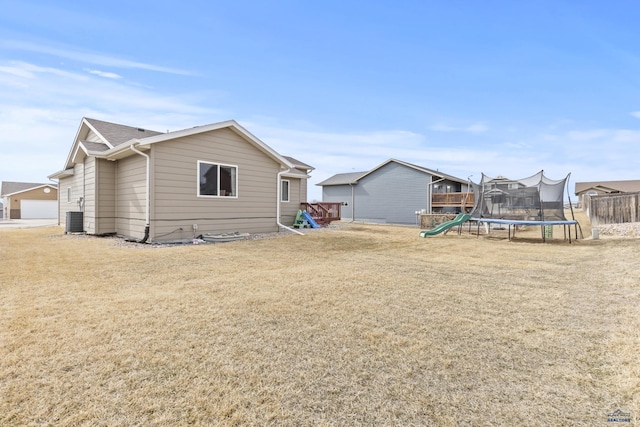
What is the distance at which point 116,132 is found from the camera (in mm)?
11164

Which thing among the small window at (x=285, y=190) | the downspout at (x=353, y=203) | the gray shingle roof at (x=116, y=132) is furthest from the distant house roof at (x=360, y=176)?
the gray shingle roof at (x=116, y=132)

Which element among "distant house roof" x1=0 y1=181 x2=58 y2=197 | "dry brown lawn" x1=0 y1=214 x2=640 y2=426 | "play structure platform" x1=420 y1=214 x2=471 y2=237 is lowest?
"dry brown lawn" x1=0 y1=214 x2=640 y2=426

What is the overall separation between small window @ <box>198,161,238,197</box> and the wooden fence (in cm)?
1573

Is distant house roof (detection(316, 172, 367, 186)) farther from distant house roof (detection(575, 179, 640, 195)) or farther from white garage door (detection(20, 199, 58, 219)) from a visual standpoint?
distant house roof (detection(575, 179, 640, 195))

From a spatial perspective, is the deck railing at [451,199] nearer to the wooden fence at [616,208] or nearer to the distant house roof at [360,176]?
the distant house roof at [360,176]

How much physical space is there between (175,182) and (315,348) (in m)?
7.95

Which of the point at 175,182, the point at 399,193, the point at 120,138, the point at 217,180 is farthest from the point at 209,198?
the point at 399,193

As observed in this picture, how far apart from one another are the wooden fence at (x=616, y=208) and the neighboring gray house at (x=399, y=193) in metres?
5.80

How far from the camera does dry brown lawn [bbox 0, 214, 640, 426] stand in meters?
1.68

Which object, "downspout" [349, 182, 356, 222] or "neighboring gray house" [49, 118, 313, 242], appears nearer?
"neighboring gray house" [49, 118, 313, 242]

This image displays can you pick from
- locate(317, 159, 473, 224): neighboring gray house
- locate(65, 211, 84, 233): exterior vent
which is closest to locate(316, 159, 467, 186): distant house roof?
locate(317, 159, 473, 224): neighboring gray house

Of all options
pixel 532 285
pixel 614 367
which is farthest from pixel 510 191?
pixel 614 367

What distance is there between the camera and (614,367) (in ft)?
7.02

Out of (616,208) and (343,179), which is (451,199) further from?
(343,179)
